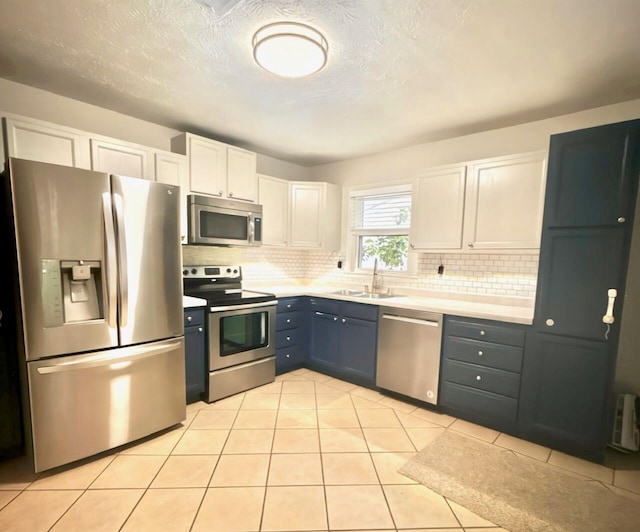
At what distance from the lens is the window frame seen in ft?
11.4

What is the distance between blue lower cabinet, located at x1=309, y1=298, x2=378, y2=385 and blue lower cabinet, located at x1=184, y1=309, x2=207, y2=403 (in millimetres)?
1268

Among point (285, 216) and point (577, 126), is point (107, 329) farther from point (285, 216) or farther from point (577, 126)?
point (577, 126)

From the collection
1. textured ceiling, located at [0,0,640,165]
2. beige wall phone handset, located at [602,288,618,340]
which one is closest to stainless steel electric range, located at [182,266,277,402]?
textured ceiling, located at [0,0,640,165]

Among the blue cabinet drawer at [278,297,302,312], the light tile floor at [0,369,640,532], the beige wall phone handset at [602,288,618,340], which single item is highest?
the beige wall phone handset at [602,288,618,340]

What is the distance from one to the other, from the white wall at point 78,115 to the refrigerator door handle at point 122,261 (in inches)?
34.2

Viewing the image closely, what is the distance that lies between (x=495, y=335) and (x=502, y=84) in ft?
5.87

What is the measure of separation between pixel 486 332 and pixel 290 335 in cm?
194

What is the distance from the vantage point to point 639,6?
1.41 m

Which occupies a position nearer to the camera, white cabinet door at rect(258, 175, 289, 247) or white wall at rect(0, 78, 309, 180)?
white wall at rect(0, 78, 309, 180)

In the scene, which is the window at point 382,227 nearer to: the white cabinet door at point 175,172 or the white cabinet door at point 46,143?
the white cabinet door at point 175,172

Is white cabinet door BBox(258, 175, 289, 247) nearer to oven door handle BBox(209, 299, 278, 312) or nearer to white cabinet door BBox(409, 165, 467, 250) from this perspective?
oven door handle BBox(209, 299, 278, 312)

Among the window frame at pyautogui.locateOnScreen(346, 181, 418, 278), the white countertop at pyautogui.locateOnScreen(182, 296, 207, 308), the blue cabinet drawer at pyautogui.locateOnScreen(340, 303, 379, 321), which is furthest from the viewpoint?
the window frame at pyautogui.locateOnScreen(346, 181, 418, 278)

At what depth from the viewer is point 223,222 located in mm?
3070

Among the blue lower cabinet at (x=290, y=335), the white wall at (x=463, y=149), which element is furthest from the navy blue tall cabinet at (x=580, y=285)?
the blue lower cabinet at (x=290, y=335)
